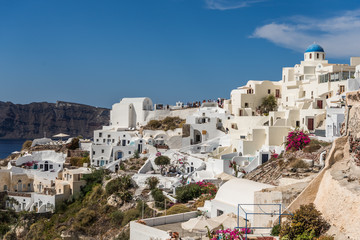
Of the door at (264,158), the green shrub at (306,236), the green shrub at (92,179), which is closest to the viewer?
the green shrub at (306,236)

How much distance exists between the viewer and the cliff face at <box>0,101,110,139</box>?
516 ft

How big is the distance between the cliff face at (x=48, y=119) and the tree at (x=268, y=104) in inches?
4460

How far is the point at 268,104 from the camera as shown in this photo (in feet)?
130

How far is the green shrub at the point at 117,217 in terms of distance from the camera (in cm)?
2724

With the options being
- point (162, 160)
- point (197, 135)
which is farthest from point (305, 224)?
point (197, 135)

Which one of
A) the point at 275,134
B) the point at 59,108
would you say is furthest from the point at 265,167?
the point at 59,108

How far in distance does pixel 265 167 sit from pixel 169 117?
833 inches

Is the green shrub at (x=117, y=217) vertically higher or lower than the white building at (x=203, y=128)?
lower

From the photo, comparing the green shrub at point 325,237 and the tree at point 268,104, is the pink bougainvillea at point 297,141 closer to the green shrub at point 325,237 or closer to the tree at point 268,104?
the tree at point 268,104

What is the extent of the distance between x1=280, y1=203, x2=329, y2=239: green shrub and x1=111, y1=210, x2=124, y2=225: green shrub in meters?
16.8

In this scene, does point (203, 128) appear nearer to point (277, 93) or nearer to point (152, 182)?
point (277, 93)

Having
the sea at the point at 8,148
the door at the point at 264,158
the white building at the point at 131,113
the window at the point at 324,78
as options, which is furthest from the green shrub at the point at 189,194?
the sea at the point at 8,148

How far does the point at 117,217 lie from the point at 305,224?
1795 centimetres

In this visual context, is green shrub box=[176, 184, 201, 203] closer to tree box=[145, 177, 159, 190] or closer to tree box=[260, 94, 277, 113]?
tree box=[145, 177, 159, 190]
